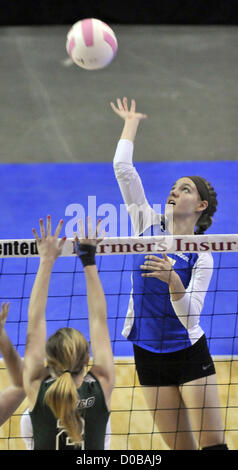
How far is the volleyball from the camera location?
21.9ft

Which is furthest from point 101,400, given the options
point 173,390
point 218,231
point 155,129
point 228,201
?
point 155,129

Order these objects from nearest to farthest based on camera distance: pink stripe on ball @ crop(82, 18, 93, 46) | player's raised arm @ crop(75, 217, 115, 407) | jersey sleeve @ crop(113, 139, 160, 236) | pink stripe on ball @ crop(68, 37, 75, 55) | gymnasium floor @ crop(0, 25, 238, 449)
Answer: player's raised arm @ crop(75, 217, 115, 407)
jersey sleeve @ crop(113, 139, 160, 236)
pink stripe on ball @ crop(82, 18, 93, 46)
pink stripe on ball @ crop(68, 37, 75, 55)
gymnasium floor @ crop(0, 25, 238, 449)

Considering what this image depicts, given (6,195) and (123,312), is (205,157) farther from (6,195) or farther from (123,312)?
(123,312)

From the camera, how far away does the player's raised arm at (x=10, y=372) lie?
12.4 ft

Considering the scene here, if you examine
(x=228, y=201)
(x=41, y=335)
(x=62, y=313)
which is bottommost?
(x=41, y=335)

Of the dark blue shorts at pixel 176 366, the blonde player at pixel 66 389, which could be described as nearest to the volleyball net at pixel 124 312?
the dark blue shorts at pixel 176 366

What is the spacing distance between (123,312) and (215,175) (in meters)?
3.42

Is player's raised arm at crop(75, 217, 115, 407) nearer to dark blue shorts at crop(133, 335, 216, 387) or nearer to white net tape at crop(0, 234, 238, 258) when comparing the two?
white net tape at crop(0, 234, 238, 258)

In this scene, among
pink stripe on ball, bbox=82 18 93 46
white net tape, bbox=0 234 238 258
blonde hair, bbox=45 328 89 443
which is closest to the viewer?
blonde hair, bbox=45 328 89 443

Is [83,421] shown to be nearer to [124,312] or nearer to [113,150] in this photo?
[124,312]

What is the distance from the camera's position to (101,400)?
3.50 metres
